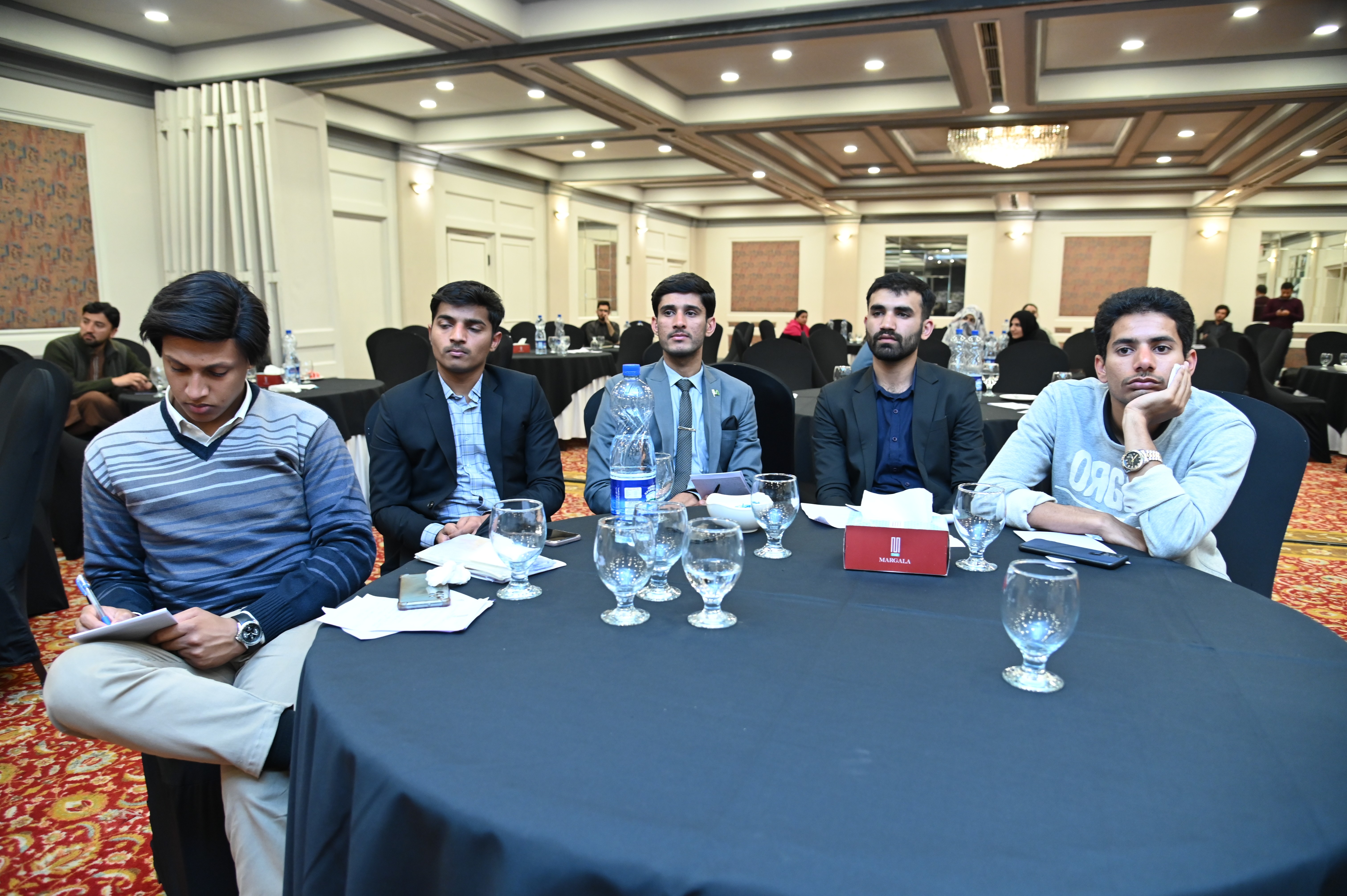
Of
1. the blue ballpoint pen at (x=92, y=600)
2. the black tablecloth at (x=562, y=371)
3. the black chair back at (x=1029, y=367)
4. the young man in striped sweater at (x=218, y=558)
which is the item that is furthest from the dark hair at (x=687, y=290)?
the black tablecloth at (x=562, y=371)

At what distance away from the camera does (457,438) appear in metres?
2.43

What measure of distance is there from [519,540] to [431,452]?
109 centimetres

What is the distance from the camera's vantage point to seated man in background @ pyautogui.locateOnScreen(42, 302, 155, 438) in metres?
4.34

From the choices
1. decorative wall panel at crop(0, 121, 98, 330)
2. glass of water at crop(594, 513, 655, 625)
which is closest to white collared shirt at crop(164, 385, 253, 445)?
glass of water at crop(594, 513, 655, 625)

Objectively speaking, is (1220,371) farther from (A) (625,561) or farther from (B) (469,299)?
(A) (625,561)

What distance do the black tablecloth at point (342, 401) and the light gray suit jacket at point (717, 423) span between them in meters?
2.11

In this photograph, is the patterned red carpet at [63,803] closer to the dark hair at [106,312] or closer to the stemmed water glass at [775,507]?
the stemmed water glass at [775,507]

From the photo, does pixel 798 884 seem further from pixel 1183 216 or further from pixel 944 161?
pixel 1183 216

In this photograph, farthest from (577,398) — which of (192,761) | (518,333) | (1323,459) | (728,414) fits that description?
(1323,459)

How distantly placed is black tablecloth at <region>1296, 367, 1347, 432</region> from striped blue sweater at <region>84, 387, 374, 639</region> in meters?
7.86

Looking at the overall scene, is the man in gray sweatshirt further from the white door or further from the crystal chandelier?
the white door

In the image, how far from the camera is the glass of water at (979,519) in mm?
1454

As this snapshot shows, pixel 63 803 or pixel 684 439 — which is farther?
pixel 684 439

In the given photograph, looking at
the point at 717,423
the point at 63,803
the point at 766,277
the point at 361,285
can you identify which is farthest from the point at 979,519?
the point at 766,277
